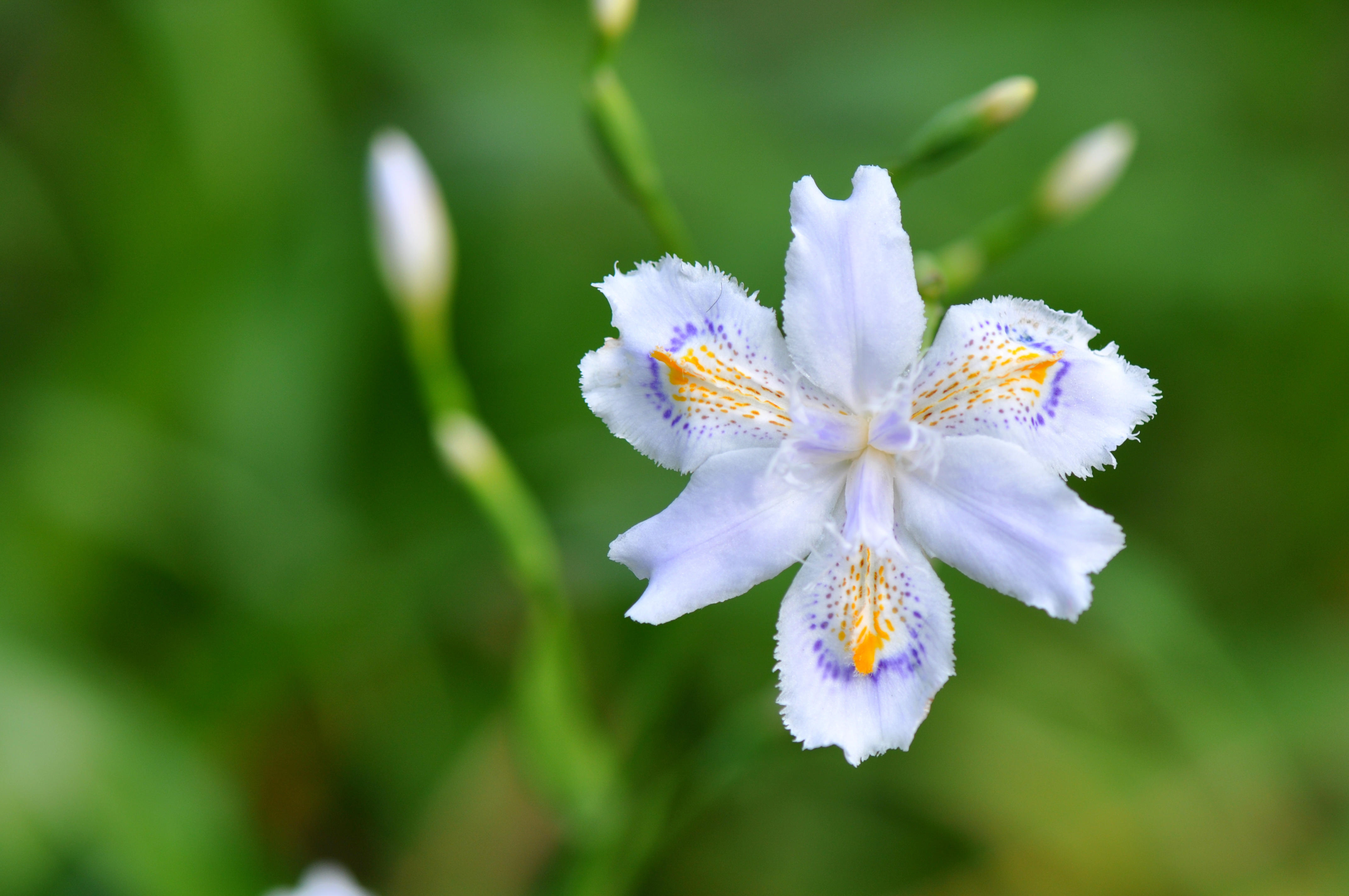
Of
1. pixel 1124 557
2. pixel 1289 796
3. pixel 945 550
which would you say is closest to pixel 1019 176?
pixel 1124 557

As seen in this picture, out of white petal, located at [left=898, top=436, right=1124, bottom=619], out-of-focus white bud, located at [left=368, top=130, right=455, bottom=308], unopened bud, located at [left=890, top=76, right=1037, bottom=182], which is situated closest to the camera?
white petal, located at [left=898, top=436, right=1124, bottom=619]

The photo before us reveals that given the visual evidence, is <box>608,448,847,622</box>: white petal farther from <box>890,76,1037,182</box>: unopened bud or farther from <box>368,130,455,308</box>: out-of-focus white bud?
<box>368,130,455,308</box>: out-of-focus white bud

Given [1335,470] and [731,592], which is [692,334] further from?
[1335,470]

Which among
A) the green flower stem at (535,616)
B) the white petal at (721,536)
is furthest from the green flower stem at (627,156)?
the white petal at (721,536)

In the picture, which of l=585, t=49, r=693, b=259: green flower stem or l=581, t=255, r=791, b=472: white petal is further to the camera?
l=585, t=49, r=693, b=259: green flower stem

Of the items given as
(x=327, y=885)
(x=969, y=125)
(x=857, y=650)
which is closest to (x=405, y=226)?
(x=969, y=125)

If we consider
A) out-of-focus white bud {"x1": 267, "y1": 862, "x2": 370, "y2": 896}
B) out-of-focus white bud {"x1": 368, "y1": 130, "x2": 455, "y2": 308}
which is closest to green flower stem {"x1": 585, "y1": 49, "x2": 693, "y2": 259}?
out-of-focus white bud {"x1": 368, "y1": 130, "x2": 455, "y2": 308}
